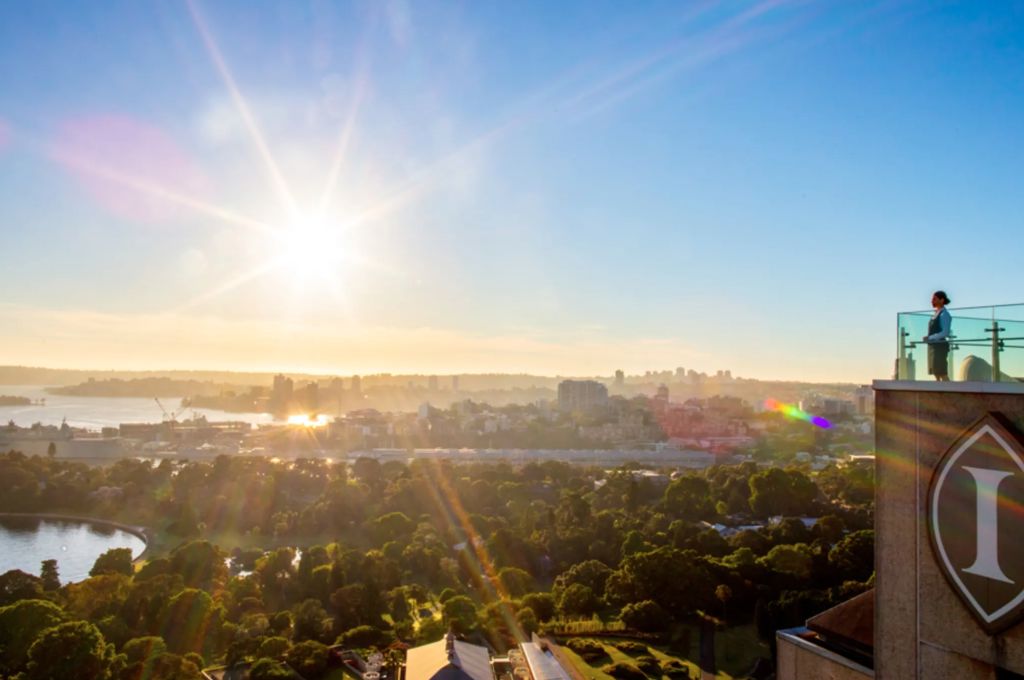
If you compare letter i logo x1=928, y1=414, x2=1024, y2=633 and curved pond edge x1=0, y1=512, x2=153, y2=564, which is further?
curved pond edge x1=0, y1=512, x2=153, y2=564

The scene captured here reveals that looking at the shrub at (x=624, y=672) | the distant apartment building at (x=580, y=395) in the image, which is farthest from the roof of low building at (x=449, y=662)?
the distant apartment building at (x=580, y=395)

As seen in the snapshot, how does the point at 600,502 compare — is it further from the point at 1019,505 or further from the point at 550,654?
the point at 1019,505

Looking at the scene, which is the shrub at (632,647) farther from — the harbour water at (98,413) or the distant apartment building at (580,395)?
the harbour water at (98,413)

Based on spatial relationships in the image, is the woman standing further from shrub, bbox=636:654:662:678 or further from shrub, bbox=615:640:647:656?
shrub, bbox=615:640:647:656

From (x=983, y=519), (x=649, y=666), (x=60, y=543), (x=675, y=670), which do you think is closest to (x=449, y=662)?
(x=649, y=666)

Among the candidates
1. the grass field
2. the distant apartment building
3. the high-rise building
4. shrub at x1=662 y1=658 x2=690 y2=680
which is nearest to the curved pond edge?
the grass field

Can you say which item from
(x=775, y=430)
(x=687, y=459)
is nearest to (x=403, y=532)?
(x=687, y=459)

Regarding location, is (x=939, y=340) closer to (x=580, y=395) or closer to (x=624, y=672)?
(x=624, y=672)
